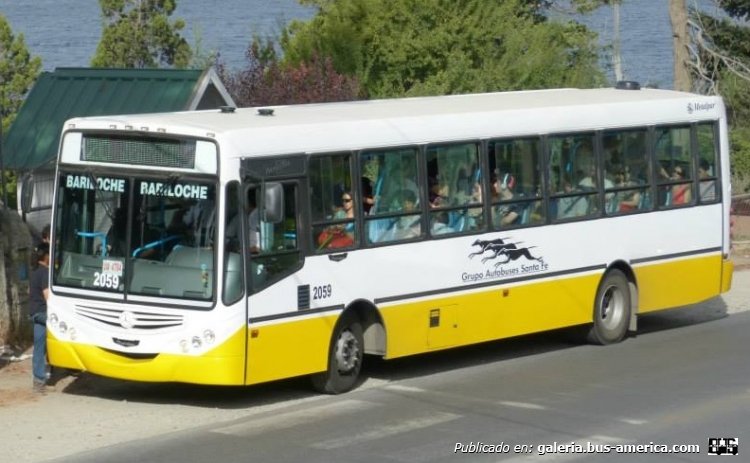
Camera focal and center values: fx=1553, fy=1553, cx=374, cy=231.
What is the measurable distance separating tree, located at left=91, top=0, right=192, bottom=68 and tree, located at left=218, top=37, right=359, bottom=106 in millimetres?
21704

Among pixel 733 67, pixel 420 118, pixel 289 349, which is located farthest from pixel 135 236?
pixel 733 67

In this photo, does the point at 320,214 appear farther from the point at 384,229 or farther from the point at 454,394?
the point at 454,394

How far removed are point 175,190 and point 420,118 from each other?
2.95m

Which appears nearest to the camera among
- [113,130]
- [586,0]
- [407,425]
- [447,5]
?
[407,425]

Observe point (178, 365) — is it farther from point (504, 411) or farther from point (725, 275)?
point (725, 275)

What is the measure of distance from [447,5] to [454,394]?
16.4 m

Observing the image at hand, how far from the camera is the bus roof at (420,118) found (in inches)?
547

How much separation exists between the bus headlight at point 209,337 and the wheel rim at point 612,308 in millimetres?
5845

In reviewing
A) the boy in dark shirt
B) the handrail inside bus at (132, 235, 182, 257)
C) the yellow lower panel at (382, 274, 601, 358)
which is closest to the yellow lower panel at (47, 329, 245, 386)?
the boy in dark shirt

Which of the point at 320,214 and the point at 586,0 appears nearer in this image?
the point at 320,214

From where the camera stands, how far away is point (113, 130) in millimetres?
13945

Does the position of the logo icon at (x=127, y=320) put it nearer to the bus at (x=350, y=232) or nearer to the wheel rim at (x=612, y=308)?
the bus at (x=350, y=232)

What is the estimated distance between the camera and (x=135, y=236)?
1377cm

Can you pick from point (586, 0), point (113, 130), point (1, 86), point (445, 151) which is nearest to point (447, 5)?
point (586, 0)
